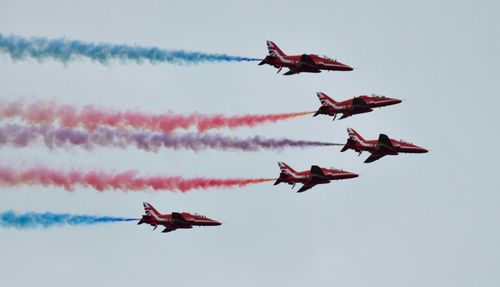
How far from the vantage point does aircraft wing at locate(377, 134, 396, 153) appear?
310 feet

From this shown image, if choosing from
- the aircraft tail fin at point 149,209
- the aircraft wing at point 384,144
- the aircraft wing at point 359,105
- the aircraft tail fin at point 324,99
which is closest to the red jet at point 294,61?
the aircraft tail fin at point 324,99

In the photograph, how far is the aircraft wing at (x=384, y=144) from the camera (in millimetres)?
94625

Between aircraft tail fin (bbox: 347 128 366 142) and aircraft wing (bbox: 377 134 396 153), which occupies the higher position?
aircraft tail fin (bbox: 347 128 366 142)

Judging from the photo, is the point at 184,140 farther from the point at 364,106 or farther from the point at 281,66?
the point at 364,106

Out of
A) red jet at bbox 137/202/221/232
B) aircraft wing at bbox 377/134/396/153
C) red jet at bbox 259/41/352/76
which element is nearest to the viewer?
red jet at bbox 137/202/221/232

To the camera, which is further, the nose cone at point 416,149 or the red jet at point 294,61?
the nose cone at point 416,149

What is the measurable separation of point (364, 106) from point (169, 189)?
750 inches

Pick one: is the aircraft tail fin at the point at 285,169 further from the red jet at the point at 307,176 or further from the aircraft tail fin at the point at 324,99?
the aircraft tail fin at the point at 324,99

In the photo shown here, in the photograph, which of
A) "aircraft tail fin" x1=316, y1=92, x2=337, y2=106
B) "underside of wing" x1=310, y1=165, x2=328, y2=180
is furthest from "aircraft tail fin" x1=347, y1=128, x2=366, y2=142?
"underside of wing" x1=310, y1=165, x2=328, y2=180

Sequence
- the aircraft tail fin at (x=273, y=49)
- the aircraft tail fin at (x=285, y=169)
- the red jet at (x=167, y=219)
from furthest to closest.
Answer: the aircraft tail fin at (x=285, y=169), the aircraft tail fin at (x=273, y=49), the red jet at (x=167, y=219)

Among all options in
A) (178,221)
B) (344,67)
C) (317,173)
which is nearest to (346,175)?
(317,173)

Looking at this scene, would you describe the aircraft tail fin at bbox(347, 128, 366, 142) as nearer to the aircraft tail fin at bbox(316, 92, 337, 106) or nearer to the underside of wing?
the aircraft tail fin at bbox(316, 92, 337, 106)

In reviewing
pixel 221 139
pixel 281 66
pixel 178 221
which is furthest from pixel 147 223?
pixel 281 66

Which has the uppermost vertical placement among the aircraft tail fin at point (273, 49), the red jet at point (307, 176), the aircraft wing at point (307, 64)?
the aircraft tail fin at point (273, 49)
